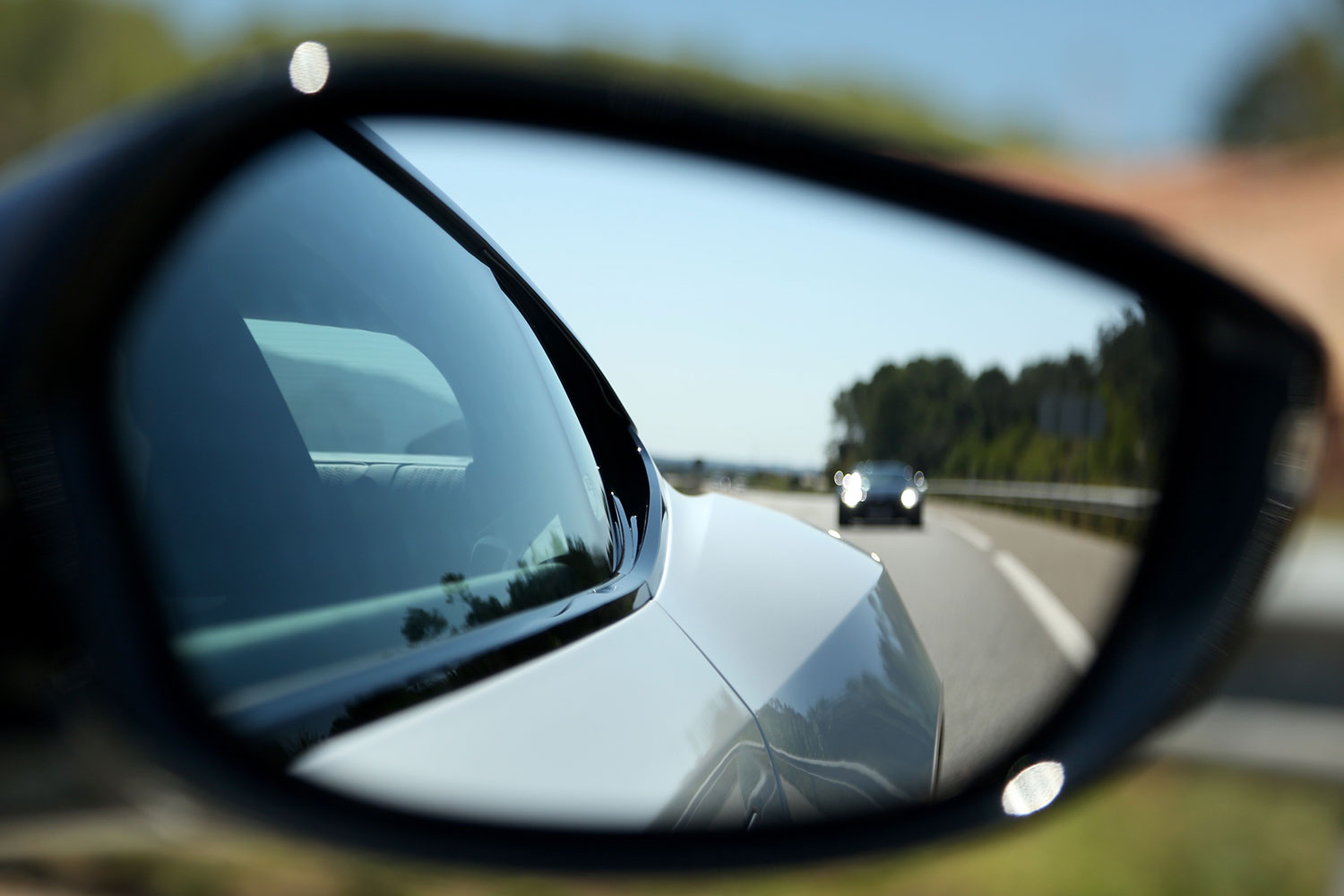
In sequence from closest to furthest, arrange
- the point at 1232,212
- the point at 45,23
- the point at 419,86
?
the point at 419,86 < the point at 1232,212 < the point at 45,23

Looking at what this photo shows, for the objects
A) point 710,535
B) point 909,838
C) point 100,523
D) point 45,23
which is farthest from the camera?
point 45,23

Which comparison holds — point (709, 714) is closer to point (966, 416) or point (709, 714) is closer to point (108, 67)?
point (966, 416)

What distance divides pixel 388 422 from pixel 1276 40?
103 m

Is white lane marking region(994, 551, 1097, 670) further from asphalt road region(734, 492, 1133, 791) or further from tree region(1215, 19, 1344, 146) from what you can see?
tree region(1215, 19, 1344, 146)

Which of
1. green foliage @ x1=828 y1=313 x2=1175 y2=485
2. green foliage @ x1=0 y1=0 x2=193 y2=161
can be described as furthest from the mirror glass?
green foliage @ x1=0 y1=0 x2=193 y2=161

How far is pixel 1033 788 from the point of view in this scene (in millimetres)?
1550

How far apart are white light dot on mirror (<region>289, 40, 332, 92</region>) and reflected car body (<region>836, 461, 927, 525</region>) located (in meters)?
0.78

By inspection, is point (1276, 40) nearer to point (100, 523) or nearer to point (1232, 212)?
point (1232, 212)

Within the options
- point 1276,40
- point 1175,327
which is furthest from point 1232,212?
point 1175,327

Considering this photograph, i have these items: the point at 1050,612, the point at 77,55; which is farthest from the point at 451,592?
the point at 77,55

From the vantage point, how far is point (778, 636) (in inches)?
67.1

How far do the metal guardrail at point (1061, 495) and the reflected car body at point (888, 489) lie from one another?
21 mm

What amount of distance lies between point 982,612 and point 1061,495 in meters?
0.20

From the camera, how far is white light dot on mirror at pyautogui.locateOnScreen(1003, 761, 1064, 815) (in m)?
1.53
